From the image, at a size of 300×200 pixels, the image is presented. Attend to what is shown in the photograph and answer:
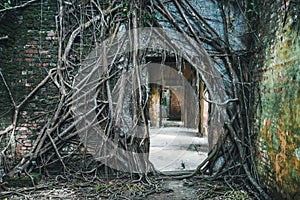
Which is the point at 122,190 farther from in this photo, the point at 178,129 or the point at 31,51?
the point at 178,129

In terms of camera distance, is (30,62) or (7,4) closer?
(7,4)

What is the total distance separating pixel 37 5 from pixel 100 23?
1022mm

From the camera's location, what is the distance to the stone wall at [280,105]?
7.90 feet

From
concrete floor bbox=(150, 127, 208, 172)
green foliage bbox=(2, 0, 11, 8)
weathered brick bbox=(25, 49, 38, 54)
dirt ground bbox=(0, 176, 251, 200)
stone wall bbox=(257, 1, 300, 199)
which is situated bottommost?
concrete floor bbox=(150, 127, 208, 172)

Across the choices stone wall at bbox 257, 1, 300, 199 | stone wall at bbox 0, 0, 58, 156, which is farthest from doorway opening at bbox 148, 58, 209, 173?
stone wall at bbox 0, 0, 58, 156

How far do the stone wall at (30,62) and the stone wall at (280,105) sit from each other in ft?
10.1

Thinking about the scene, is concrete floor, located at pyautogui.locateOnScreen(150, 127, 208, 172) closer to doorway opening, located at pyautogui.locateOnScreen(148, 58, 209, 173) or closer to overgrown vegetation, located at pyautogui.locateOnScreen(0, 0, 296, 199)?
doorway opening, located at pyautogui.locateOnScreen(148, 58, 209, 173)

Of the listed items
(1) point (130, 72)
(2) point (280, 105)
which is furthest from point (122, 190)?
(2) point (280, 105)

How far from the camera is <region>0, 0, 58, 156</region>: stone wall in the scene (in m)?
3.66

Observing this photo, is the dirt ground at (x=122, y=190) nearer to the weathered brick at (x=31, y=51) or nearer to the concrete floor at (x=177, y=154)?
the concrete floor at (x=177, y=154)

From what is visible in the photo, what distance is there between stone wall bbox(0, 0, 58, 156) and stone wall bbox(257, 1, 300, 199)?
309cm

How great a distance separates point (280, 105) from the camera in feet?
8.96

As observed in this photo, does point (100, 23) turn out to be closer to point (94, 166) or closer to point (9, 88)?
point (9, 88)

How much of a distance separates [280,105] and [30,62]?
357 centimetres
